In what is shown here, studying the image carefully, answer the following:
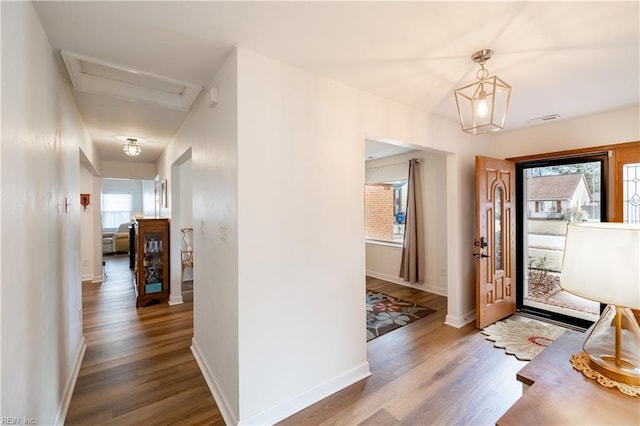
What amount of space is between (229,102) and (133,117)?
194 centimetres

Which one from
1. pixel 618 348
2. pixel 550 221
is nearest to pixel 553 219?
pixel 550 221

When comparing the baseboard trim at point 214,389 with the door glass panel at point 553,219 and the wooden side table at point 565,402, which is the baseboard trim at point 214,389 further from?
the door glass panel at point 553,219

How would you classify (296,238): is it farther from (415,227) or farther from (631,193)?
(631,193)

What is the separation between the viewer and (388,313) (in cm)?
379

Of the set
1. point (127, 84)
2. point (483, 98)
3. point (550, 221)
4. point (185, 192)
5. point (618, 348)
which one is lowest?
point (618, 348)

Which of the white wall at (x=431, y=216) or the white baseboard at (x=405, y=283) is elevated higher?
the white wall at (x=431, y=216)

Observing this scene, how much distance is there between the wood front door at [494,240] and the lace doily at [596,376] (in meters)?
2.06

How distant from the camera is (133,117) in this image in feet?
10.3

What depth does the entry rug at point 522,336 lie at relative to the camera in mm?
2764

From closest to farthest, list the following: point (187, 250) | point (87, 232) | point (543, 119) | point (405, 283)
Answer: point (543, 119), point (187, 250), point (405, 283), point (87, 232)

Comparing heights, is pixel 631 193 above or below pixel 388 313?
above

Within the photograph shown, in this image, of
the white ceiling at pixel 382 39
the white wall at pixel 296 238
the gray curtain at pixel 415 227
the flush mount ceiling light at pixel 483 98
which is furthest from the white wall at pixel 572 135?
the white wall at pixel 296 238

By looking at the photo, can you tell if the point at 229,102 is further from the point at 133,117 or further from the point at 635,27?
the point at 635,27

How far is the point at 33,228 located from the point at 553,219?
201 inches
